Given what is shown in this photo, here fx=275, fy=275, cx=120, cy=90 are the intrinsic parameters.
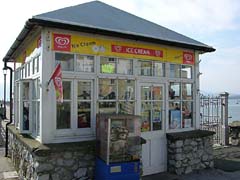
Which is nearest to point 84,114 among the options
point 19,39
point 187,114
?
point 19,39

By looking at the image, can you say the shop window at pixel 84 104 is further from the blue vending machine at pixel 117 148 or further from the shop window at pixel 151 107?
the shop window at pixel 151 107

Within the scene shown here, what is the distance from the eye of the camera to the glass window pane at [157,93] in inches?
316

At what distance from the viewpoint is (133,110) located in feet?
25.0

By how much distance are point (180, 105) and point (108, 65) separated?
113 inches

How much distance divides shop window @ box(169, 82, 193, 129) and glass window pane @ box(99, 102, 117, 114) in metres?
2.06

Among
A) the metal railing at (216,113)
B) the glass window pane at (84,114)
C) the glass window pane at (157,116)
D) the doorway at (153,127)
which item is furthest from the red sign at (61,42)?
the metal railing at (216,113)

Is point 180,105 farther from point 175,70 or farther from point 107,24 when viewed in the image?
point 107,24

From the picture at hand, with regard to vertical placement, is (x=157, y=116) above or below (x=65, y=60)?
below

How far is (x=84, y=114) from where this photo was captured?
6750 millimetres

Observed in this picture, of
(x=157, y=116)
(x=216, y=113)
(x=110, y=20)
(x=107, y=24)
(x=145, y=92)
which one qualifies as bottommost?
(x=216, y=113)

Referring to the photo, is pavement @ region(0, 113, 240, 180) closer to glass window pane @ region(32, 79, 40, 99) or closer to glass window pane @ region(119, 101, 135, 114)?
glass window pane @ region(119, 101, 135, 114)

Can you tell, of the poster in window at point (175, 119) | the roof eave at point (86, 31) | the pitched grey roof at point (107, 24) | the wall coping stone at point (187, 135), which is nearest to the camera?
the roof eave at point (86, 31)

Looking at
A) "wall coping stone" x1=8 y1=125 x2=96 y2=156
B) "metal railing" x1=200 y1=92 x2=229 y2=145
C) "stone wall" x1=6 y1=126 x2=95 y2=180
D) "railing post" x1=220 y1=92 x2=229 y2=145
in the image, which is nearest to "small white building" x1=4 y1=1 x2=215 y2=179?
"wall coping stone" x1=8 y1=125 x2=96 y2=156

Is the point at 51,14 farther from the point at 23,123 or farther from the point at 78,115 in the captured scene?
the point at 23,123
